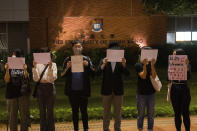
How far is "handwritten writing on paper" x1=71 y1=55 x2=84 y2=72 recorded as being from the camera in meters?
6.90

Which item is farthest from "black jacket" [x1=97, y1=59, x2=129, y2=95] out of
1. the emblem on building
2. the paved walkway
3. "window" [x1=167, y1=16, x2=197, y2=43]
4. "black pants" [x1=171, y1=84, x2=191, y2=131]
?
"window" [x1=167, y1=16, x2=197, y2=43]

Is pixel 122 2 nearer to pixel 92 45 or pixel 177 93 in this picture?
pixel 92 45

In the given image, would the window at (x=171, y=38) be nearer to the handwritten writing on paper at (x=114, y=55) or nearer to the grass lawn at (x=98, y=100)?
the grass lawn at (x=98, y=100)

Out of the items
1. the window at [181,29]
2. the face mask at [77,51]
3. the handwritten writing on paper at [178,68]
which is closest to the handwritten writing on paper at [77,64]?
the face mask at [77,51]

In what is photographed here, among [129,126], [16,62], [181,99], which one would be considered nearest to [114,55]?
[181,99]

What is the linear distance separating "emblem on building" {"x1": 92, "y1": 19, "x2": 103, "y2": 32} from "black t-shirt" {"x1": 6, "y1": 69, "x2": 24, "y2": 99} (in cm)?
1897

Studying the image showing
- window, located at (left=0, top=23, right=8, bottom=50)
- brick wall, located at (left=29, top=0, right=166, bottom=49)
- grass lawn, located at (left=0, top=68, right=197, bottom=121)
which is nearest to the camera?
grass lawn, located at (left=0, top=68, right=197, bottom=121)

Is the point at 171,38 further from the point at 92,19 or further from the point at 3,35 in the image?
the point at 3,35

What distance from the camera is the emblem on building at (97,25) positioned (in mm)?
25812

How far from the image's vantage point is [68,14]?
26.4m

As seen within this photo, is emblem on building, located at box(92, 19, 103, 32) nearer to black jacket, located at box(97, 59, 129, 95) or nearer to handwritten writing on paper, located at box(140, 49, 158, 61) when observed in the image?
black jacket, located at box(97, 59, 129, 95)

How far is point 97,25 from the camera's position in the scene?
2609cm

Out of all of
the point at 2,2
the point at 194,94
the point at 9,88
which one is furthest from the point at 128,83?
the point at 2,2

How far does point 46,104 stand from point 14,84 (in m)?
0.78
